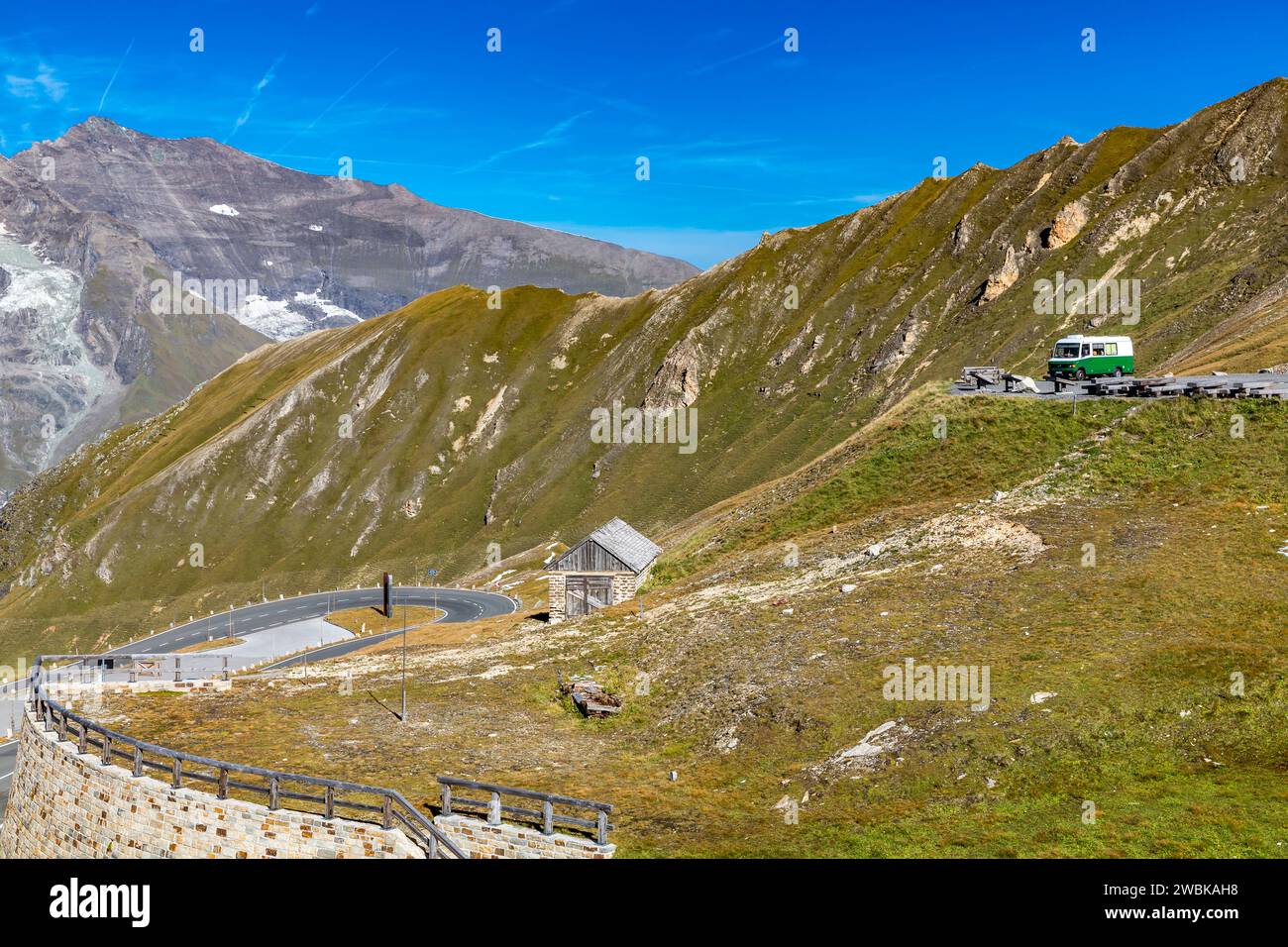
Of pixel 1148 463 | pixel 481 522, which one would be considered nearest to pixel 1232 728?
pixel 1148 463

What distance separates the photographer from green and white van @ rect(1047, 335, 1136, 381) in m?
67.8

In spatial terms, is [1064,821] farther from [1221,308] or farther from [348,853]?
[1221,308]

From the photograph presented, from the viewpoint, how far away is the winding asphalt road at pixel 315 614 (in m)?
92.5

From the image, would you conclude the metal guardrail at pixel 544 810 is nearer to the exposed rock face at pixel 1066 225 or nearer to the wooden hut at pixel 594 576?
the wooden hut at pixel 594 576

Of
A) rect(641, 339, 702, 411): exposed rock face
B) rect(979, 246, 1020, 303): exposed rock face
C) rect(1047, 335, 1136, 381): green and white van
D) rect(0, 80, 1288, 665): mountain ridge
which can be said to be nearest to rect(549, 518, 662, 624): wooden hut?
rect(1047, 335, 1136, 381): green and white van

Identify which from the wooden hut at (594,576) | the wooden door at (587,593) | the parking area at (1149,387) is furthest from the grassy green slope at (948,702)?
the wooden door at (587,593)

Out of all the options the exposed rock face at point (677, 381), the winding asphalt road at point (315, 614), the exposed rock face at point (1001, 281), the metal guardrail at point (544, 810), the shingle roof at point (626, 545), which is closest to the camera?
the metal guardrail at point (544, 810)

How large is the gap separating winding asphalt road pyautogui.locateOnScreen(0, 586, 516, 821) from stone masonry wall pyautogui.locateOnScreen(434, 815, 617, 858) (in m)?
58.7

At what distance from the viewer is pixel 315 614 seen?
106375 millimetres

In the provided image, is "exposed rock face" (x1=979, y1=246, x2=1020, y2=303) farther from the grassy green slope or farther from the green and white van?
the grassy green slope

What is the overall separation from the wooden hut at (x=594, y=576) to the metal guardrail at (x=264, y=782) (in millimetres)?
33062

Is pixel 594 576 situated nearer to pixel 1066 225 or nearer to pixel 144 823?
pixel 144 823
